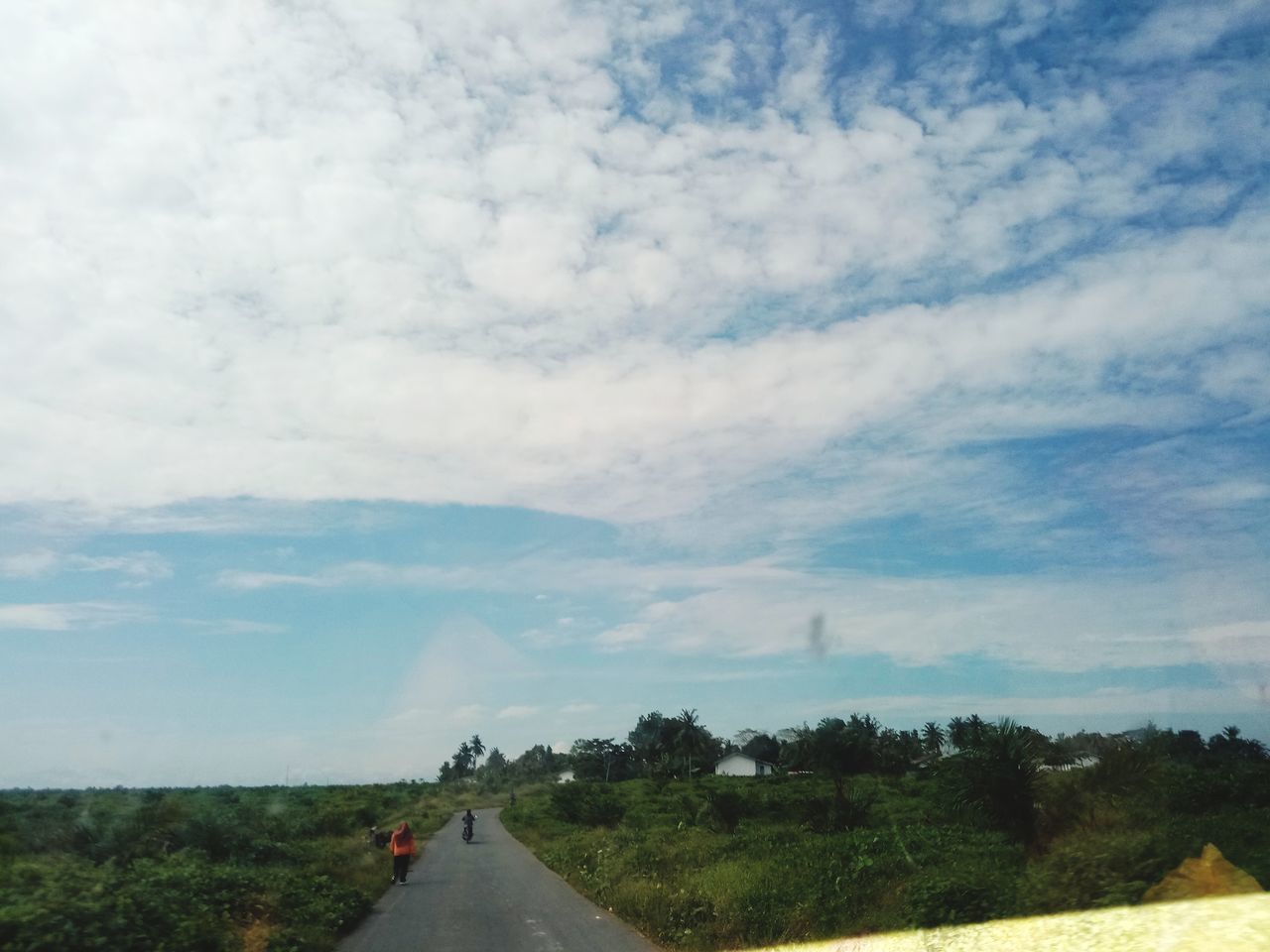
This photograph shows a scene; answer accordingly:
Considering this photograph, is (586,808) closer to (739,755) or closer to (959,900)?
(959,900)

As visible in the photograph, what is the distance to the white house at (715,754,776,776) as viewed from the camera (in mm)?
103081

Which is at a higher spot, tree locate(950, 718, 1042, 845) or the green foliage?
tree locate(950, 718, 1042, 845)

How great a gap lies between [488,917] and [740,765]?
94.0m

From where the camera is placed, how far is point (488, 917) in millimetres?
15430

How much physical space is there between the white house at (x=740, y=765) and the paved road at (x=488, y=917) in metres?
82.0

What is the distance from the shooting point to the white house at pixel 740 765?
103081mm

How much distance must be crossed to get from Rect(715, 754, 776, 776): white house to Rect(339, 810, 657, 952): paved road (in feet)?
269

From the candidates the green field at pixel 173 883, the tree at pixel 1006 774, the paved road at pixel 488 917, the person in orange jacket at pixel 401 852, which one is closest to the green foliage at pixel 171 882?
the green field at pixel 173 883

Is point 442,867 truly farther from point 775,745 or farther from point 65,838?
point 775,745

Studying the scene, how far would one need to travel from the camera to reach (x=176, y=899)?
1186 cm

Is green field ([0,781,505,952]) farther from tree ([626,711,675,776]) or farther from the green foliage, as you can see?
tree ([626,711,675,776])

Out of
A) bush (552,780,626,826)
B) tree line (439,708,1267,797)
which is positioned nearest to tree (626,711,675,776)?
A: tree line (439,708,1267,797)

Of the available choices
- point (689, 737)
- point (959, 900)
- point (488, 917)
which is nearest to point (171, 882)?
point (488, 917)

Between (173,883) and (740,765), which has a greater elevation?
(740,765)
